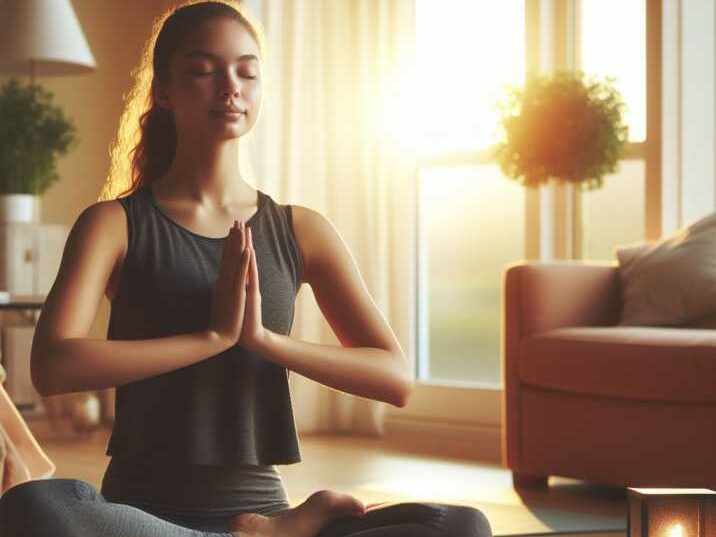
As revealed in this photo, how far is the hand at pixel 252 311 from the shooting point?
4.41 ft

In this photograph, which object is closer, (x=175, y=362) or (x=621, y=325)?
(x=175, y=362)

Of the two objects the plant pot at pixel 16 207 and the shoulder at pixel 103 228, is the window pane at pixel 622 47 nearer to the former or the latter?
the plant pot at pixel 16 207

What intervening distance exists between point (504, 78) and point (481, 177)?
40 centimetres

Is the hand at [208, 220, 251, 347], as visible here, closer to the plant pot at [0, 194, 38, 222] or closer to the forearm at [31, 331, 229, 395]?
the forearm at [31, 331, 229, 395]

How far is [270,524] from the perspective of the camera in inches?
54.4

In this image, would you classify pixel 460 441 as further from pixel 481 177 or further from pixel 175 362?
pixel 175 362

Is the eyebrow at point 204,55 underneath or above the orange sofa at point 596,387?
above

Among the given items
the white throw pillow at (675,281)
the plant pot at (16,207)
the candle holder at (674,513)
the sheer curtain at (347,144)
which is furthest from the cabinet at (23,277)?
the candle holder at (674,513)

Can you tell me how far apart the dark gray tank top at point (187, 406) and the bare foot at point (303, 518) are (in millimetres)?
39

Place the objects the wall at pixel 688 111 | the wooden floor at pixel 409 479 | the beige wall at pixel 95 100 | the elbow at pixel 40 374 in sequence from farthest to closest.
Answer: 1. the beige wall at pixel 95 100
2. the wall at pixel 688 111
3. the wooden floor at pixel 409 479
4. the elbow at pixel 40 374

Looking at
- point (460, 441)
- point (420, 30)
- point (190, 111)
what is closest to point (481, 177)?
point (420, 30)

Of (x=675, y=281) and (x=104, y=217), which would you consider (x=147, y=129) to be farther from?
(x=675, y=281)

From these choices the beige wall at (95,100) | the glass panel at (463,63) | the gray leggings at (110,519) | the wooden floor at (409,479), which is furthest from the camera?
the beige wall at (95,100)

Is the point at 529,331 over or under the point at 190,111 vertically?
under
